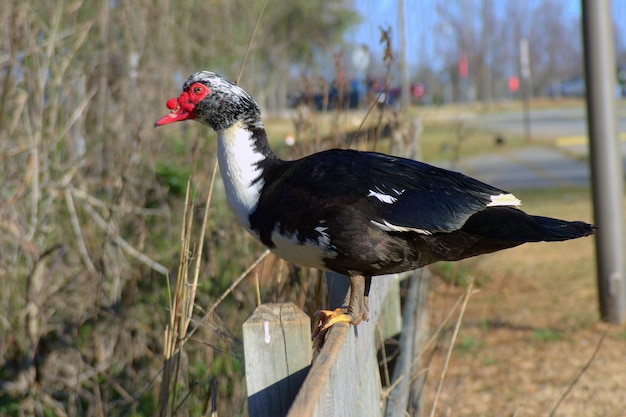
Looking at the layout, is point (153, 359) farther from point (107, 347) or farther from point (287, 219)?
point (287, 219)

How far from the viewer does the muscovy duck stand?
2605mm

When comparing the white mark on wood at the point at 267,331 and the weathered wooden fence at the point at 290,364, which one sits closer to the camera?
the weathered wooden fence at the point at 290,364

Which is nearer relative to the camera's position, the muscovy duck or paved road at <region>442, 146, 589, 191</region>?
the muscovy duck

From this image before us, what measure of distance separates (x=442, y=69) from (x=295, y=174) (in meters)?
54.8

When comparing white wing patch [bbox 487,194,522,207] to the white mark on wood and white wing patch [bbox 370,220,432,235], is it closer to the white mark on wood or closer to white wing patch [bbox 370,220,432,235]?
white wing patch [bbox 370,220,432,235]

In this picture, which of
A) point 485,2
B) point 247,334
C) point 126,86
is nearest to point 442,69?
point 485,2

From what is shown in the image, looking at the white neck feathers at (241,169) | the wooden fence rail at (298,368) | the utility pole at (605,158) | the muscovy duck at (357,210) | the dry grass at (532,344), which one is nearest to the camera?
the wooden fence rail at (298,368)

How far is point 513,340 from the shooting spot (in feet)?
18.4

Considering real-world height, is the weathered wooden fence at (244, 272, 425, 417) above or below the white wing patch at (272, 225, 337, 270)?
below

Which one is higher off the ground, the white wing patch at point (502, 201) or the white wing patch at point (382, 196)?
the white wing patch at point (382, 196)

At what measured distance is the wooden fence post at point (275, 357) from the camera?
1787mm

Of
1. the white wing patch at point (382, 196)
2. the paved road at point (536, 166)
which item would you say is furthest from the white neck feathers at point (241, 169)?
the paved road at point (536, 166)

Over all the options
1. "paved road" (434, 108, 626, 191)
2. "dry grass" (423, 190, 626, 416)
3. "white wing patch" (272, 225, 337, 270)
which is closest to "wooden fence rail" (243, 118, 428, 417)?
"white wing patch" (272, 225, 337, 270)

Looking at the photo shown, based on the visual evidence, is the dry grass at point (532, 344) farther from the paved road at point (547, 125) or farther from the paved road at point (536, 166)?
the paved road at point (547, 125)
